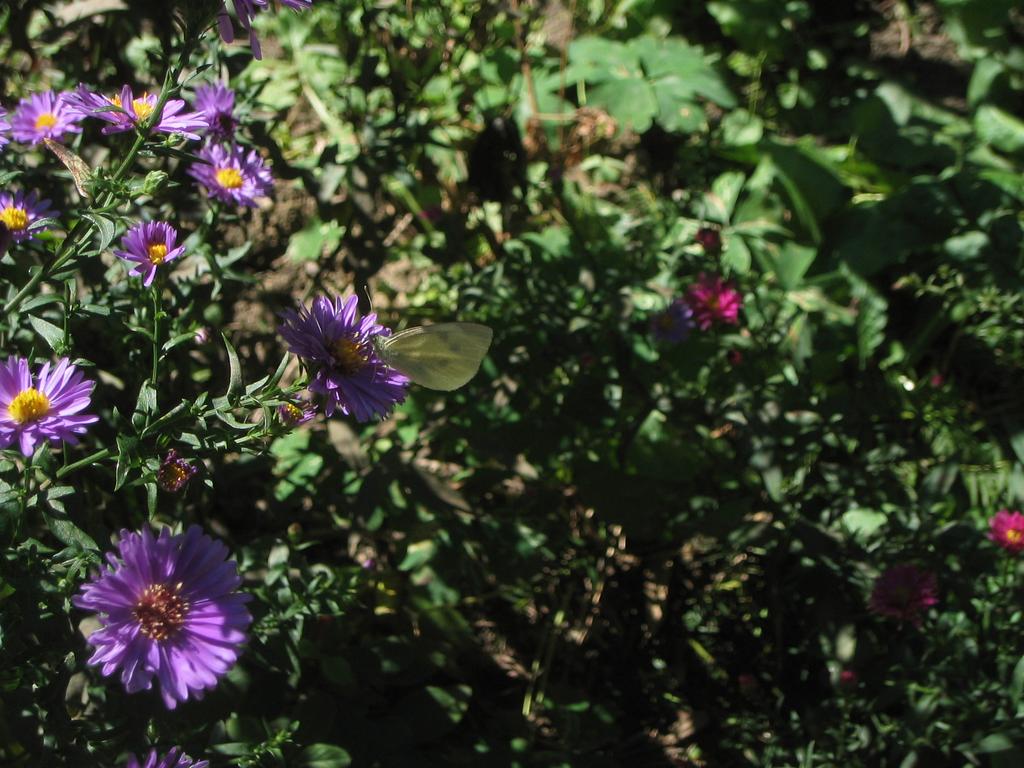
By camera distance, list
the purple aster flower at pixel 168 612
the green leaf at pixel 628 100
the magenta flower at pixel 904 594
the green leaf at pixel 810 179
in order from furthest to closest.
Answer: the green leaf at pixel 810 179 < the green leaf at pixel 628 100 < the magenta flower at pixel 904 594 < the purple aster flower at pixel 168 612

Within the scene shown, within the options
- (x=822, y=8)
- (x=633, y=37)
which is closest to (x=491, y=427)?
(x=633, y=37)

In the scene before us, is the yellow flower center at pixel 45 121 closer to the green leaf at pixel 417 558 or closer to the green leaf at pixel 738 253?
the green leaf at pixel 417 558

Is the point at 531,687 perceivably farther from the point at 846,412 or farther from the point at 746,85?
the point at 746,85

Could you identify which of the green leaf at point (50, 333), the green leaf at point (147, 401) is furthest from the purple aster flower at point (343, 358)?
the green leaf at point (50, 333)

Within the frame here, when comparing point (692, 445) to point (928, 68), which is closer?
point (692, 445)

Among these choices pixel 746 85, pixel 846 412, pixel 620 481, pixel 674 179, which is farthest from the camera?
pixel 746 85

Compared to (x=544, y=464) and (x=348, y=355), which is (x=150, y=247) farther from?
(x=544, y=464)

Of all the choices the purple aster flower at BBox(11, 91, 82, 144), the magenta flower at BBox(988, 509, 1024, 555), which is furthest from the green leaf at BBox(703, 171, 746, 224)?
the purple aster flower at BBox(11, 91, 82, 144)
